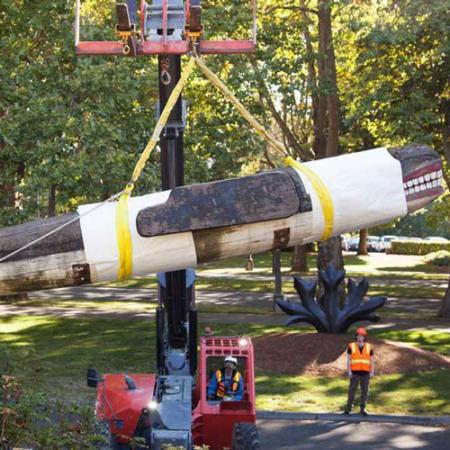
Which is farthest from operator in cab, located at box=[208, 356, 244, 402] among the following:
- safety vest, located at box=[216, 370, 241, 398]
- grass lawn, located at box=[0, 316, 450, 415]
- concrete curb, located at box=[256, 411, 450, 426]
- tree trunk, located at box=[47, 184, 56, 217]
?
tree trunk, located at box=[47, 184, 56, 217]

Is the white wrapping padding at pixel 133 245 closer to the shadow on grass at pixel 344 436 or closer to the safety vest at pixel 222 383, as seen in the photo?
the safety vest at pixel 222 383

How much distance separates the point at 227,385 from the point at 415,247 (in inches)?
2468

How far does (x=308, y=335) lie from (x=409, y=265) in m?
38.1

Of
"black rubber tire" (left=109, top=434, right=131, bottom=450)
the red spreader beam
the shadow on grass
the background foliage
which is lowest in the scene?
the shadow on grass

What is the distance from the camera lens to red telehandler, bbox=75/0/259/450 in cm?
958

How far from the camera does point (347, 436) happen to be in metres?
14.9

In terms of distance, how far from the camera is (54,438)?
25.0ft

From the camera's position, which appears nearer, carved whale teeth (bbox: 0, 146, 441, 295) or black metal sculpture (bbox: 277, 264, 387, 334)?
carved whale teeth (bbox: 0, 146, 441, 295)

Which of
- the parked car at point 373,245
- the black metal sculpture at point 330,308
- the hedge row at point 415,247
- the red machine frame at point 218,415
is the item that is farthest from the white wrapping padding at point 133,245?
the parked car at point 373,245

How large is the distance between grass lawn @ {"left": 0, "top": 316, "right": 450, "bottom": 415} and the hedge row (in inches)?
1809

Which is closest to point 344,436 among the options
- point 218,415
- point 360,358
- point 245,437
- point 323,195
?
point 360,358

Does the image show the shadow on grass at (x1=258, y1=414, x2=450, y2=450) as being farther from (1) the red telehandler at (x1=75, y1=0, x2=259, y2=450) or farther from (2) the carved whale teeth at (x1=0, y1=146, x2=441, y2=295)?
(2) the carved whale teeth at (x1=0, y1=146, x2=441, y2=295)

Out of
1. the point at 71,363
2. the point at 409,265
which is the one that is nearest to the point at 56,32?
the point at 71,363

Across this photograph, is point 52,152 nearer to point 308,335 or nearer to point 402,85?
point 308,335
